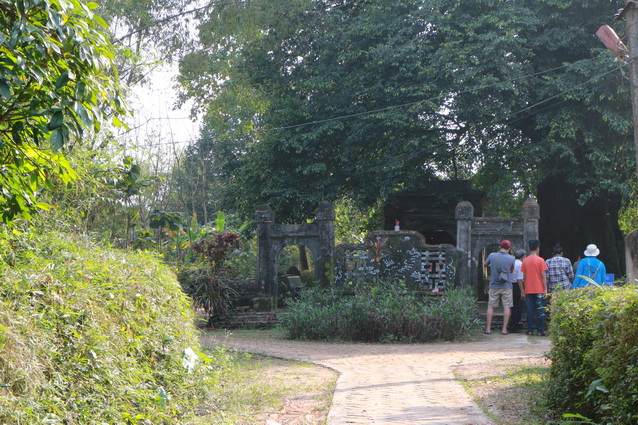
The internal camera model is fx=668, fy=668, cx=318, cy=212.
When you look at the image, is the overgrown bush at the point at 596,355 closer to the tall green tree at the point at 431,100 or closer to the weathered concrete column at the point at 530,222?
the weathered concrete column at the point at 530,222

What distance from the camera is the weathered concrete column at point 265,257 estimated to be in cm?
1652

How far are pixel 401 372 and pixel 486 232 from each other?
7.37 m

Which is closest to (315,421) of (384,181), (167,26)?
(384,181)

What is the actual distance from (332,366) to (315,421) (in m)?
3.25

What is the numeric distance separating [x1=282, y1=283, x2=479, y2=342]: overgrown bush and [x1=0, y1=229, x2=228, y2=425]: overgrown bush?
20.1ft

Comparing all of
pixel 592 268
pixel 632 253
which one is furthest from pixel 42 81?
pixel 592 268

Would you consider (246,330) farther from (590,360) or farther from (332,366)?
(590,360)

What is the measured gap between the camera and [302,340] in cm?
1278

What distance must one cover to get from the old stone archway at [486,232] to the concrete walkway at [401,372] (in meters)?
1.97

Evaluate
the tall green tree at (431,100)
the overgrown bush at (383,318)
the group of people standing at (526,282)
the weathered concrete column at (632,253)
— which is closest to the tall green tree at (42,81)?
the weathered concrete column at (632,253)

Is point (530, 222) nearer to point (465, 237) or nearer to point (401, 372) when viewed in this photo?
point (465, 237)

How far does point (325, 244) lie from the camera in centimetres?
1620

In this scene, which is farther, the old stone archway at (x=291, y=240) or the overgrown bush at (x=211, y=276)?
the old stone archway at (x=291, y=240)

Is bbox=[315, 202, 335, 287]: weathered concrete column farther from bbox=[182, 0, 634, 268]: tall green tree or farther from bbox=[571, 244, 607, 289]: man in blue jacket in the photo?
bbox=[571, 244, 607, 289]: man in blue jacket
